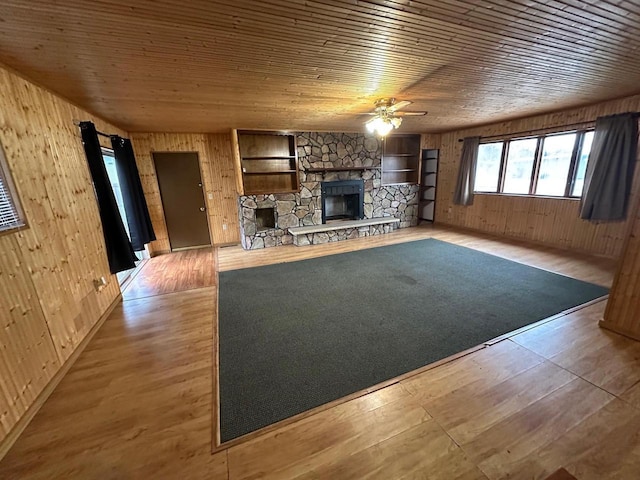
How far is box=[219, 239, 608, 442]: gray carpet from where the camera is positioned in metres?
1.87

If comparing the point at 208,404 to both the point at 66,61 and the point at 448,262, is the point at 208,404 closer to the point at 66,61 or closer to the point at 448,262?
the point at 66,61

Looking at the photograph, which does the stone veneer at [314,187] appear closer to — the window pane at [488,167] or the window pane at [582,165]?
the window pane at [488,167]

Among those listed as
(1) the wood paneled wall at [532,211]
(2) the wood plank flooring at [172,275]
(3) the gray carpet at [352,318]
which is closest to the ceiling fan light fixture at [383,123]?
(3) the gray carpet at [352,318]

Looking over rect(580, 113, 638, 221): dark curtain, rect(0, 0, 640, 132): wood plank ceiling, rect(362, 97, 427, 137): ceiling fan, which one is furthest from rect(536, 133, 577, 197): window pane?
rect(362, 97, 427, 137): ceiling fan

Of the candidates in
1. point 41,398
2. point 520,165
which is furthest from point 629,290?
point 41,398

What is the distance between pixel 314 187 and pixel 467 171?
3507mm

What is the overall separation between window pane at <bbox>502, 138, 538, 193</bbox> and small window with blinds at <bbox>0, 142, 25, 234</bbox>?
6911 mm

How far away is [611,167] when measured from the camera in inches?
147

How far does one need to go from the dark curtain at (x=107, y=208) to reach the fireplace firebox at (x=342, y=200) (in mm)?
3757

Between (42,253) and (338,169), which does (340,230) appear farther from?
(42,253)

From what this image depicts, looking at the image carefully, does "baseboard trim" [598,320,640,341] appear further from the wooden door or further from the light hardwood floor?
the wooden door

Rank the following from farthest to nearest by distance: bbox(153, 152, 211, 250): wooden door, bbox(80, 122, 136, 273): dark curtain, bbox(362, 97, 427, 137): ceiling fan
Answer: bbox(153, 152, 211, 250): wooden door < bbox(362, 97, 427, 137): ceiling fan < bbox(80, 122, 136, 273): dark curtain

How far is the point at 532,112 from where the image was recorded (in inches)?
172

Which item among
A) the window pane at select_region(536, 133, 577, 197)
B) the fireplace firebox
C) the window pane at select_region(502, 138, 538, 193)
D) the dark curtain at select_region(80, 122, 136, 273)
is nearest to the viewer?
the dark curtain at select_region(80, 122, 136, 273)
